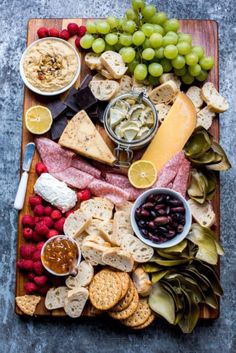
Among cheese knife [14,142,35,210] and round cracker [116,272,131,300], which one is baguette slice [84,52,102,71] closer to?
cheese knife [14,142,35,210]

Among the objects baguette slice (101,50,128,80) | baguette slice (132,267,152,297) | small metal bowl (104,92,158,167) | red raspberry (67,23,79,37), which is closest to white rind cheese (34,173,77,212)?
small metal bowl (104,92,158,167)

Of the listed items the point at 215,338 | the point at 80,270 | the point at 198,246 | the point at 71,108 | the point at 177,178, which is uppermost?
the point at 71,108

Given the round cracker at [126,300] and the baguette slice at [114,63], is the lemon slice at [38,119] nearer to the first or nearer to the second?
the baguette slice at [114,63]

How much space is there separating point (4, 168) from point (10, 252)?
0.35 metres

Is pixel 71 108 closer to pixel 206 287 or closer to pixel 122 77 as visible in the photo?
pixel 122 77

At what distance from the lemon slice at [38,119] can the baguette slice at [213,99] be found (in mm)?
591

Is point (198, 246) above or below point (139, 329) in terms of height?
above

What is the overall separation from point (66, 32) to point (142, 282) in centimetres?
99

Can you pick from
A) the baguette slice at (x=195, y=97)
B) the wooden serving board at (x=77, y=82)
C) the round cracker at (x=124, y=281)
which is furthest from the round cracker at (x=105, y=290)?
the baguette slice at (x=195, y=97)

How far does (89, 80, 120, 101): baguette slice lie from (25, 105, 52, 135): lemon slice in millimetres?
194

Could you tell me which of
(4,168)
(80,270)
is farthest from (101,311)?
(4,168)

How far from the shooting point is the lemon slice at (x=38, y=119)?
96.0 inches

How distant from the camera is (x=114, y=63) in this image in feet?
7.98

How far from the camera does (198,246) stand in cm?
235
